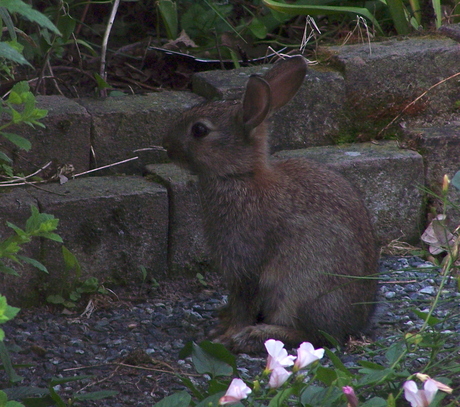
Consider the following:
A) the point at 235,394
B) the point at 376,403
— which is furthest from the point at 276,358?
the point at 376,403

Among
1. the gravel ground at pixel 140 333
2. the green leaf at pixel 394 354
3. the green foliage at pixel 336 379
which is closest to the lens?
the green foliage at pixel 336 379

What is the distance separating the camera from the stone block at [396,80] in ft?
16.5

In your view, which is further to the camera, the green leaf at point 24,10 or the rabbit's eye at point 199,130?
the rabbit's eye at point 199,130

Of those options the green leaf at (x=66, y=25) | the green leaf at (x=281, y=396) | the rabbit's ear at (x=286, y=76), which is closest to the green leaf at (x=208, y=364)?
the green leaf at (x=281, y=396)

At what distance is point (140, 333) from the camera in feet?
12.7

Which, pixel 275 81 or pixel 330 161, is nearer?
pixel 275 81

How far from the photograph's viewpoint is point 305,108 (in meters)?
4.91

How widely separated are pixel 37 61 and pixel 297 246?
2.58 metres

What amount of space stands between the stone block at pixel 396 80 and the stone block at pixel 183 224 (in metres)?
1.28

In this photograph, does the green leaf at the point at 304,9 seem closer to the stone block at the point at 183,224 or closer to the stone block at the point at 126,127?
the stone block at the point at 126,127

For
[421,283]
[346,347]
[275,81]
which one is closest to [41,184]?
[275,81]

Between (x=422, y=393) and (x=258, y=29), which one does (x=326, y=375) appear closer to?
(x=422, y=393)

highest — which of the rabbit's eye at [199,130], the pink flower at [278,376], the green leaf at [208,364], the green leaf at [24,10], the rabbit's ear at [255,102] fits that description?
the green leaf at [24,10]

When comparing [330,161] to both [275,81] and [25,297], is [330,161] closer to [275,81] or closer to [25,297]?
[275,81]
